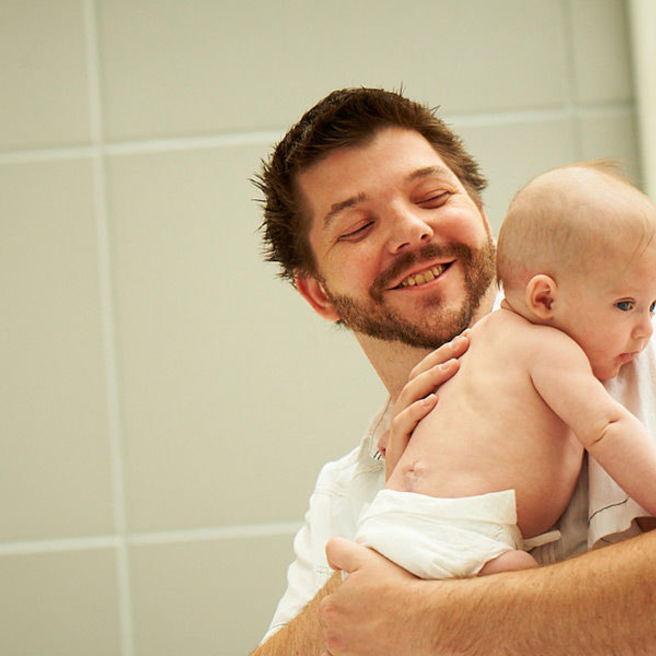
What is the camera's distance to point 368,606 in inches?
33.5

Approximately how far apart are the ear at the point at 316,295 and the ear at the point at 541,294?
1.94ft

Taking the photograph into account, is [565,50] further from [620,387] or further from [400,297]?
[620,387]

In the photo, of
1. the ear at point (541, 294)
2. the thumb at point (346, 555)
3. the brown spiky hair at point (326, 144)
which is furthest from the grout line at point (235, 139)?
the thumb at point (346, 555)

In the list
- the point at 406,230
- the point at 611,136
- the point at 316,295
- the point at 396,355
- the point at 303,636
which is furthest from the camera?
the point at 611,136

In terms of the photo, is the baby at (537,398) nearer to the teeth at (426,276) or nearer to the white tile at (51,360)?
the teeth at (426,276)

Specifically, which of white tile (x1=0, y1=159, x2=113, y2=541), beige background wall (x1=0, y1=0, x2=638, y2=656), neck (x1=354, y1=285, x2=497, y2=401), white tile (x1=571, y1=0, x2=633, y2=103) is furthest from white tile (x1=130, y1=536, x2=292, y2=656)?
white tile (x1=571, y1=0, x2=633, y2=103)

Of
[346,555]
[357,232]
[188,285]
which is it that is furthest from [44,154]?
[346,555]

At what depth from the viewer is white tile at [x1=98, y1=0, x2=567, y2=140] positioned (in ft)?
5.64

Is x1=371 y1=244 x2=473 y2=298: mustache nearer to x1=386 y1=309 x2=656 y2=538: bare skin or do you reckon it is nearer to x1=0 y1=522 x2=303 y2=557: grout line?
x1=386 y1=309 x2=656 y2=538: bare skin

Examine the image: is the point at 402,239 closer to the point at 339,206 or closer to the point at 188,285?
the point at 339,206

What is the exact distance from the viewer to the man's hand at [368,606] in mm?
831

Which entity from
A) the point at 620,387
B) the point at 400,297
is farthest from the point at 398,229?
the point at 620,387

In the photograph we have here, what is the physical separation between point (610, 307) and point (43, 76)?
4.44 ft

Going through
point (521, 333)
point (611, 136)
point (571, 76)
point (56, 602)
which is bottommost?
point (56, 602)
